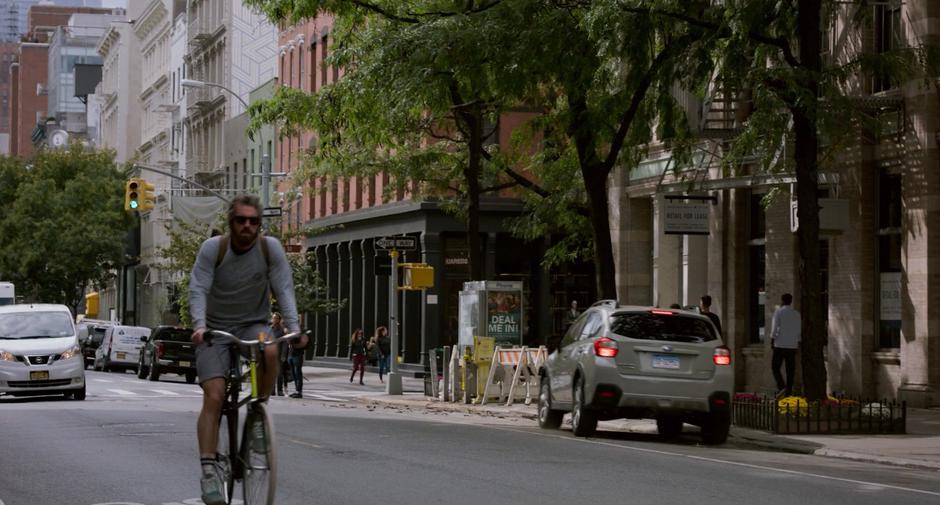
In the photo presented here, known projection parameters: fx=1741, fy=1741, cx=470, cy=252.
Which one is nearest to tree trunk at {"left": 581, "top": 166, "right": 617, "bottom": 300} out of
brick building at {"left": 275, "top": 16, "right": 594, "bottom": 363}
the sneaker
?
the sneaker

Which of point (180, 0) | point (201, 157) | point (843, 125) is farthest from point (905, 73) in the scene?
point (180, 0)

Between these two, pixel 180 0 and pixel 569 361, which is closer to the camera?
pixel 569 361

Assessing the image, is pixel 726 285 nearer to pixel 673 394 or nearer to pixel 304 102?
pixel 304 102

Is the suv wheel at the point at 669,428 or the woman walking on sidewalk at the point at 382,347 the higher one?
the woman walking on sidewalk at the point at 382,347

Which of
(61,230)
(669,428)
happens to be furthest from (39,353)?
(61,230)

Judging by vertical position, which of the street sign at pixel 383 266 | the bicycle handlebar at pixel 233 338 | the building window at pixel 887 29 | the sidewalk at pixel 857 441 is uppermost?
the building window at pixel 887 29

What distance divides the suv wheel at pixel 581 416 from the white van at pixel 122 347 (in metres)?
38.5

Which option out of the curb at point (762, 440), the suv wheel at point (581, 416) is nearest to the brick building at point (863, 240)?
the curb at point (762, 440)

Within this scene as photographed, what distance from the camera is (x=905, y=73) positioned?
23094 mm

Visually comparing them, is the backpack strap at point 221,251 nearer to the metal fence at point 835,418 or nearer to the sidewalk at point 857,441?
the sidewalk at point 857,441

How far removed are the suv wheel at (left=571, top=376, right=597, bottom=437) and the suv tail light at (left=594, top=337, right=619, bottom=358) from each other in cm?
55

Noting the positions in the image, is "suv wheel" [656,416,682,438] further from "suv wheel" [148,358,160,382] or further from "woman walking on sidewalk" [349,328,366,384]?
"suv wheel" [148,358,160,382]

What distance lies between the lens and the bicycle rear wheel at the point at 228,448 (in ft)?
35.3

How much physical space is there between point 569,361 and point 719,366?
214cm
